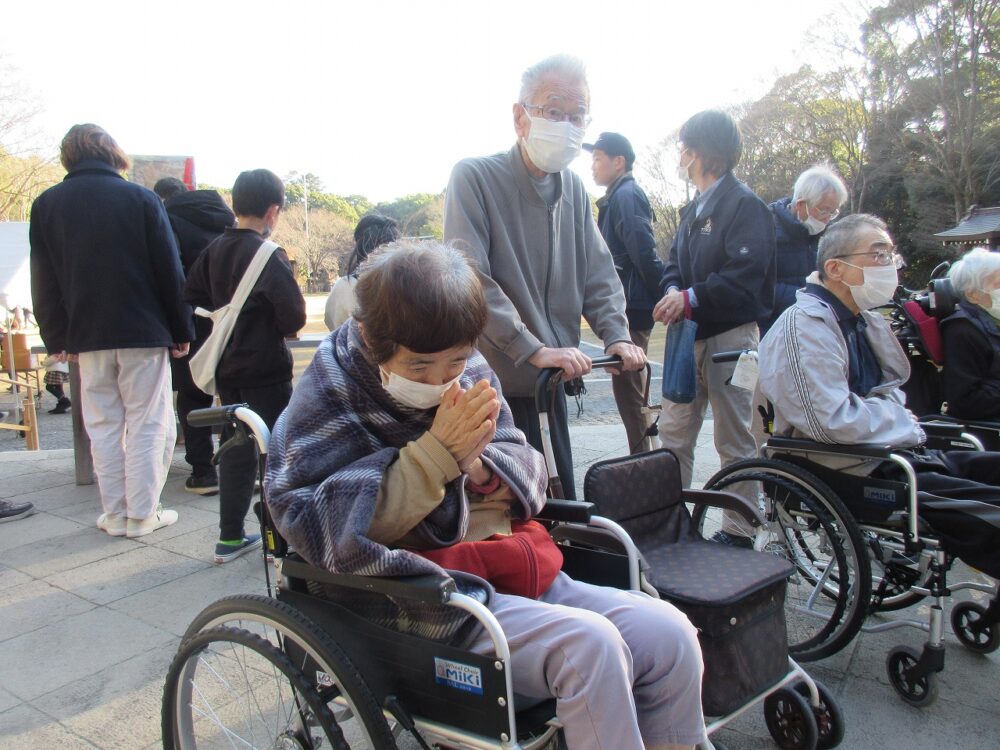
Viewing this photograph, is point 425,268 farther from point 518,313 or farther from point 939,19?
point 939,19

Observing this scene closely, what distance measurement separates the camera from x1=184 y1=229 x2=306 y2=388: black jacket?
353 cm

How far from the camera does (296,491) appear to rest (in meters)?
1.54

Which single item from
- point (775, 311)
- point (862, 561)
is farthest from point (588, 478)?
point (775, 311)

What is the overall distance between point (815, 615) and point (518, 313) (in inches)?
56.8

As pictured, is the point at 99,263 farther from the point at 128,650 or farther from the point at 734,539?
the point at 734,539

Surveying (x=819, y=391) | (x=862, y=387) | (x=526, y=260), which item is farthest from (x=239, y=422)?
(x=862, y=387)

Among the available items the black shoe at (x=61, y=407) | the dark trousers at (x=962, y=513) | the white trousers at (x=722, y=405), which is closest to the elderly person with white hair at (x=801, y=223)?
the white trousers at (x=722, y=405)

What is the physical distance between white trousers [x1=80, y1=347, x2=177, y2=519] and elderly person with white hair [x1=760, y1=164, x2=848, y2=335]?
3.17 meters

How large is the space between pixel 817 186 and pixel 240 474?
3182 millimetres

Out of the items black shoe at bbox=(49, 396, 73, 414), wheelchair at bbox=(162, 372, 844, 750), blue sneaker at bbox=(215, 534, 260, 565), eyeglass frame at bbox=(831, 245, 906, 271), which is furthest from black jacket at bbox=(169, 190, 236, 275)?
black shoe at bbox=(49, 396, 73, 414)

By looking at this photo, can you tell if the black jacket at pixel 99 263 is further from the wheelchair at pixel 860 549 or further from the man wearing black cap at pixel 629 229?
the wheelchair at pixel 860 549

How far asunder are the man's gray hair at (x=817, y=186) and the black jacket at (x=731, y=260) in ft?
1.87

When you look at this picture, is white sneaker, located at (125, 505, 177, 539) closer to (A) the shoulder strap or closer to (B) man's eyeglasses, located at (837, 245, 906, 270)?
(A) the shoulder strap

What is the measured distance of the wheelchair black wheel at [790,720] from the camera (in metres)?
1.98
